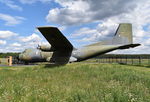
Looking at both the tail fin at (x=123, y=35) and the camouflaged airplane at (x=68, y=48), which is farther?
the tail fin at (x=123, y=35)

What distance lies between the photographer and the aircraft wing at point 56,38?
2409 cm

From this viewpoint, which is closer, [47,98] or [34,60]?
[47,98]

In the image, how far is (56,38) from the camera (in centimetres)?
2612

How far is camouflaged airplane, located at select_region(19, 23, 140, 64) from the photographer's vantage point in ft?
86.5

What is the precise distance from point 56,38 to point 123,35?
470 inches

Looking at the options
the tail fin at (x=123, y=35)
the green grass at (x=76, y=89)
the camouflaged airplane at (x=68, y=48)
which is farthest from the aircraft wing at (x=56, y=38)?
the green grass at (x=76, y=89)

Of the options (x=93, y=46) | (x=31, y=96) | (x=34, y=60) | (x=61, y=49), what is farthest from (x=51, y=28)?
(x=31, y=96)

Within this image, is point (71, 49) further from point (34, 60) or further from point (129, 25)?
point (129, 25)

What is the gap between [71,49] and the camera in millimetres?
29344

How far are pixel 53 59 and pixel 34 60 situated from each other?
5011 mm

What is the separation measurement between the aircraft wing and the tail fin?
8.09 meters

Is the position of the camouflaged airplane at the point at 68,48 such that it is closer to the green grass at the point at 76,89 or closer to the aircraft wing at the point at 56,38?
the aircraft wing at the point at 56,38

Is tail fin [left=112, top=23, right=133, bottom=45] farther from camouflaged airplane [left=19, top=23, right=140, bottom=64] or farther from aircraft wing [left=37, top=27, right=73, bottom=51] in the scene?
aircraft wing [left=37, top=27, right=73, bottom=51]

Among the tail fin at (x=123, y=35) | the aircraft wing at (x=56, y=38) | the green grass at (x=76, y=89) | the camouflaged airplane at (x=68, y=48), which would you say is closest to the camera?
the green grass at (x=76, y=89)
